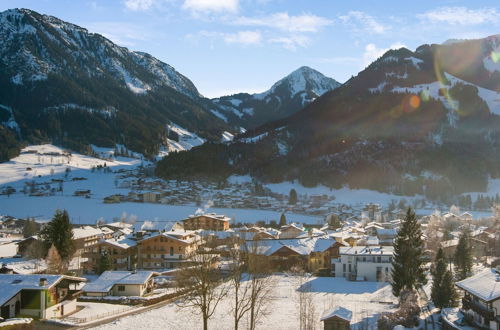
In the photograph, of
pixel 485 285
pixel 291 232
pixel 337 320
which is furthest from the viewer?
pixel 291 232

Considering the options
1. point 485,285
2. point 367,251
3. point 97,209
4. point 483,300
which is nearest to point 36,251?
point 367,251

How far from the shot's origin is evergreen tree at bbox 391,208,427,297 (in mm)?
37781

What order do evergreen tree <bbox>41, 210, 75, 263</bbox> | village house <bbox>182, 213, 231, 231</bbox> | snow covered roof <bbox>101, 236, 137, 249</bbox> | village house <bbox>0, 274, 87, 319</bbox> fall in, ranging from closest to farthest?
village house <bbox>0, 274, 87, 319</bbox> < evergreen tree <bbox>41, 210, 75, 263</bbox> < snow covered roof <bbox>101, 236, 137, 249</bbox> < village house <bbox>182, 213, 231, 231</bbox>

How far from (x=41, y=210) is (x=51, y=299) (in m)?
95.4

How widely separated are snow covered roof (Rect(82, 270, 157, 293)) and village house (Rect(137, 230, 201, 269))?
1623 cm

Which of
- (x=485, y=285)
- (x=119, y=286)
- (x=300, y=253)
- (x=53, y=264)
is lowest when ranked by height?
(x=119, y=286)

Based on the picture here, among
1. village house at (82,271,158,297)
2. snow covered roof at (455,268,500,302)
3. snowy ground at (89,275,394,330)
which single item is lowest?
snowy ground at (89,275,394,330)

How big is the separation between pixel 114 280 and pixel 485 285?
29378 mm

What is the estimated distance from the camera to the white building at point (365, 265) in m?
51.2

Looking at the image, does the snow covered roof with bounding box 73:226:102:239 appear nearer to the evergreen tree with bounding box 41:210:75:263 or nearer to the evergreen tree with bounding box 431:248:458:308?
the evergreen tree with bounding box 41:210:75:263

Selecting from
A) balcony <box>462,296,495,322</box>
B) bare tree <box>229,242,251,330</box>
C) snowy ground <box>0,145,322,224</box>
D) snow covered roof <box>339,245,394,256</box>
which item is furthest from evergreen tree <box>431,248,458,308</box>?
snowy ground <box>0,145,322,224</box>

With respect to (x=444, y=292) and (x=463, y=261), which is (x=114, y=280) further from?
(x=463, y=261)

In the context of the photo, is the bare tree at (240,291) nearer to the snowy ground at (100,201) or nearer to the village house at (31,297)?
the village house at (31,297)

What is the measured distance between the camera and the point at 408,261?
125ft
